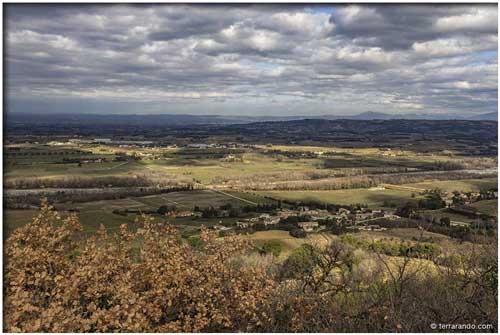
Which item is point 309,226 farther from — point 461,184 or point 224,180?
point 461,184

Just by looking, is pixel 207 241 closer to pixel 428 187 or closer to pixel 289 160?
pixel 428 187

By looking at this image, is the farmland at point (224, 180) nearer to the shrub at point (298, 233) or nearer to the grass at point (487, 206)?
the grass at point (487, 206)

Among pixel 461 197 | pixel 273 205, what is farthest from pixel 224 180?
pixel 461 197

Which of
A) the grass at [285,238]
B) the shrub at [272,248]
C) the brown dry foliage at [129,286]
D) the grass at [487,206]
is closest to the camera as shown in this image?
the brown dry foliage at [129,286]

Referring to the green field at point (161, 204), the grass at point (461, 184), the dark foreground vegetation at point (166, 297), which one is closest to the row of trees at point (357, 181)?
the grass at point (461, 184)

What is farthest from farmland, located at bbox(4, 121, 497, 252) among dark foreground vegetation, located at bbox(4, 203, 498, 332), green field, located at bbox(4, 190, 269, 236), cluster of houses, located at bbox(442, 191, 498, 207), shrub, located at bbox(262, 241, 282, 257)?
dark foreground vegetation, located at bbox(4, 203, 498, 332)

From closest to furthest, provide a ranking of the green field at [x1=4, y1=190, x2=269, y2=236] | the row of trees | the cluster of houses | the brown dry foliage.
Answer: the brown dry foliage → the green field at [x1=4, y1=190, x2=269, y2=236] → the cluster of houses → the row of trees

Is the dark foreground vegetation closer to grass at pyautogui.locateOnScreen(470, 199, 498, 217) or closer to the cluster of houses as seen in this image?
grass at pyautogui.locateOnScreen(470, 199, 498, 217)

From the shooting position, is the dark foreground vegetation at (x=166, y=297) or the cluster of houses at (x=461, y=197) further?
the cluster of houses at (x=461, y=197)

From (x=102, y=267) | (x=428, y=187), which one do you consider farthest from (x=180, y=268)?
(x=428, y=187)
